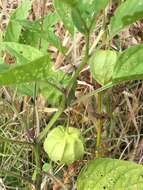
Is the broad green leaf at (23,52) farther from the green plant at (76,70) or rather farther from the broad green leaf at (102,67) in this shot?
the broad green leaf at (102,67)

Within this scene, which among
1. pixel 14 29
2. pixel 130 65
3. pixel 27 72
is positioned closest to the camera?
pixel 27 72

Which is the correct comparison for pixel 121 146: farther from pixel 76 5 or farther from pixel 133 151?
pixel 76 5

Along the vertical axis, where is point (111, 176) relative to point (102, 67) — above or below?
below

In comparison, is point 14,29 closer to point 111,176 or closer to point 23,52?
point 23,52

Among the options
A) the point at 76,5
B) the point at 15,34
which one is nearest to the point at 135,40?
the point at 15,34

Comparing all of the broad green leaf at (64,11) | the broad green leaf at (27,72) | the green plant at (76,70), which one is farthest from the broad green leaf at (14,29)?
the broad green leaf at (27,72)

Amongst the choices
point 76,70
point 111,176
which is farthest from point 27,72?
point 111,176

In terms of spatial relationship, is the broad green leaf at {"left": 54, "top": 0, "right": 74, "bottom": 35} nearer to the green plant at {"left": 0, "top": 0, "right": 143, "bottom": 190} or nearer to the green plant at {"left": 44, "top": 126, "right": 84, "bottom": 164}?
the green plant at {"left": 0, "top": 0, "right": 143, "bottom": 190}
